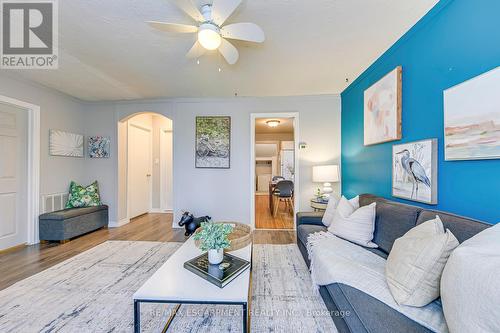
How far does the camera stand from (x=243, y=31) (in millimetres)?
1684

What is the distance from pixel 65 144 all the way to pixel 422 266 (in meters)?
5.09

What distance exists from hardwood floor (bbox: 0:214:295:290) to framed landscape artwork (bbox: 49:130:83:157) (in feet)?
5.01

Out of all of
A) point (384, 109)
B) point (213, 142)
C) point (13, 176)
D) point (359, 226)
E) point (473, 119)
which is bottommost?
point (359, 226)

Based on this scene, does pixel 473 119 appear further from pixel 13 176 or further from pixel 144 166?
pixel 144 166

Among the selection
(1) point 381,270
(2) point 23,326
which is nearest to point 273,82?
(1) point 381,270

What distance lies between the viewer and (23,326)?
1.50m

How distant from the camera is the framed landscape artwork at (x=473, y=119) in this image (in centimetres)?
124

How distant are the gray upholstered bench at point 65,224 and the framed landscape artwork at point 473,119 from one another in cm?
473

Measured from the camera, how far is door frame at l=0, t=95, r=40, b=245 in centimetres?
309

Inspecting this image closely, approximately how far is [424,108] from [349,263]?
149 cm

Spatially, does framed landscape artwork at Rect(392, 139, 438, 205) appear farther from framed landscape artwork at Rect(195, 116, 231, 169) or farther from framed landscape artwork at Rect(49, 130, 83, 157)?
framed landscape artwork at Rect(49, 130, 83, 157)

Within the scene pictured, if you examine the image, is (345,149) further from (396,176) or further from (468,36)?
(468,36)

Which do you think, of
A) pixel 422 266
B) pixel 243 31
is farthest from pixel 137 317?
pixel 243 31

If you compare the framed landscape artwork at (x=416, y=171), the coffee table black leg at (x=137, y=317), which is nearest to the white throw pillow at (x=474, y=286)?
the framed landscape artwork at (x=416, y=171)
